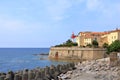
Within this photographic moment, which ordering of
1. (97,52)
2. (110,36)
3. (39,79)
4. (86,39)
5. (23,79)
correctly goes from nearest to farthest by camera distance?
(23,79)
(39,79)
(97,52)
(110,36)
(86,39)

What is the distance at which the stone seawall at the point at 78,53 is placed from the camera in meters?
68.1

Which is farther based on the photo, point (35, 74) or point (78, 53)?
point (78, 53)

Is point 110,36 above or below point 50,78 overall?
above

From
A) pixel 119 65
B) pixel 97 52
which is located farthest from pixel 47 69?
pixel 97 52

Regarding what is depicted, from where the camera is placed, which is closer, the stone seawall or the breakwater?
the breakwater

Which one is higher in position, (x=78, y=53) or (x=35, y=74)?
(x=78, y=53)

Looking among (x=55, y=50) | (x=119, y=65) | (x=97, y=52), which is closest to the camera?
(x=119, y=65)

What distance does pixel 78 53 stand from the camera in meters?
72.1

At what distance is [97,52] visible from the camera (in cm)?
6825

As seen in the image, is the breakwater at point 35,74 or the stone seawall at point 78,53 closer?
the breakwater at point 35,74

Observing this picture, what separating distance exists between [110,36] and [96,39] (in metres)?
9.38

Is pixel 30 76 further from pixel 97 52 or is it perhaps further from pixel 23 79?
pixel 97 52

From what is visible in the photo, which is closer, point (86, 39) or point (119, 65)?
point (119, 65)

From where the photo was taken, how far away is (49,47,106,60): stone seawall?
68.1 metres
